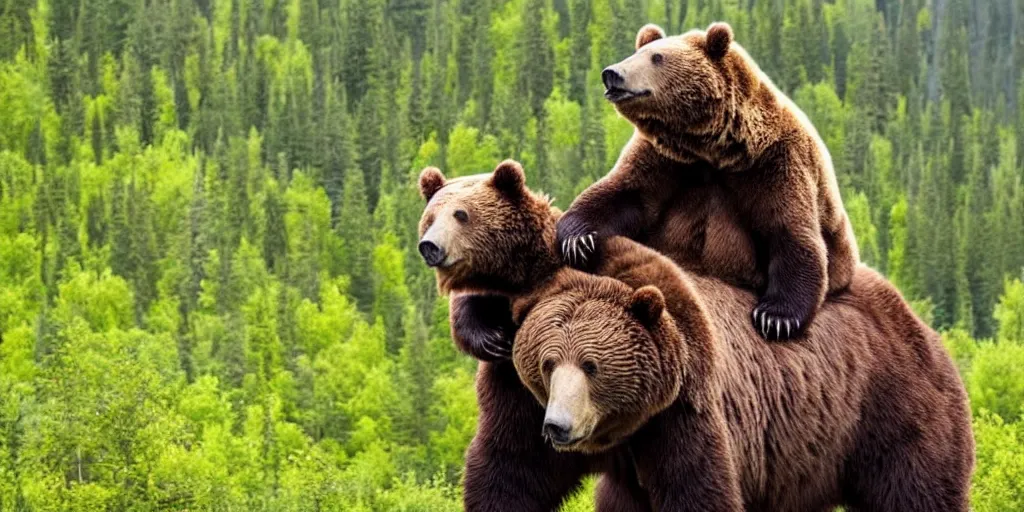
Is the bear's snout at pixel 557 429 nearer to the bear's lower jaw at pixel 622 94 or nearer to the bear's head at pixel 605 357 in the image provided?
the bear's head at pixel 605 357

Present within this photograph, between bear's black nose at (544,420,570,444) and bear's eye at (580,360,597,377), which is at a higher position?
bear's eye at (580,360,597,377)

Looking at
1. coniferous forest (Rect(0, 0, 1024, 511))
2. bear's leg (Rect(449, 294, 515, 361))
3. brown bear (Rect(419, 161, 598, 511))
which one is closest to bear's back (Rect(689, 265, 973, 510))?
brown bear (Rect(419, 161, 598, 511))

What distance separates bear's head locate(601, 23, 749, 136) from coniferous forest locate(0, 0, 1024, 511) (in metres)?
40.6

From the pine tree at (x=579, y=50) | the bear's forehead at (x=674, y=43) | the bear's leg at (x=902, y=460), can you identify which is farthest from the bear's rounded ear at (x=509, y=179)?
the pine tree at (x=579, y=50)

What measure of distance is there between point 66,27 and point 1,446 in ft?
321

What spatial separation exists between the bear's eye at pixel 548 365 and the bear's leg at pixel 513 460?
1.32 feet

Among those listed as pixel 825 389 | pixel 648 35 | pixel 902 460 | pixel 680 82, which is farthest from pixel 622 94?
pixel 902 460

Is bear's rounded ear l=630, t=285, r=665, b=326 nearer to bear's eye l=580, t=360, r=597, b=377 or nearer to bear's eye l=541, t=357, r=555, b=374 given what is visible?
bear's eye l=580, t=360, r=597, b=377

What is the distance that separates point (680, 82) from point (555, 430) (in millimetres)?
1736

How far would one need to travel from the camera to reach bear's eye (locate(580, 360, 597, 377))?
671 cm

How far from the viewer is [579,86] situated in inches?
5792

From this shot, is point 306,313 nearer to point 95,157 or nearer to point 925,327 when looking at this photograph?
point 95,157

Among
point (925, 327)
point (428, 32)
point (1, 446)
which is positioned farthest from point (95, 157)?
point (925, 327)

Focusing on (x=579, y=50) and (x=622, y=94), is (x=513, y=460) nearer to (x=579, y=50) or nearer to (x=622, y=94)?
(x=622, y=94)
